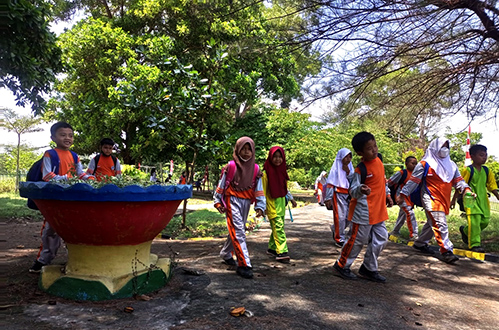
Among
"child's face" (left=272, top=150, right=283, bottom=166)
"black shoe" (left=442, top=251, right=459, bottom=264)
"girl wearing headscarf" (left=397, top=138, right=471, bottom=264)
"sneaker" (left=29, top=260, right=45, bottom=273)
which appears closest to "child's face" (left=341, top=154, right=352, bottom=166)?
"girl wearing headscarf" (left=397, top=138, right=471, bottom=264)

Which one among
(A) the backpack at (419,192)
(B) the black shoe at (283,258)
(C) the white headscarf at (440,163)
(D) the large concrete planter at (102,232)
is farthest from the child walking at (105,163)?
(C) the white headscarf at (440,163)

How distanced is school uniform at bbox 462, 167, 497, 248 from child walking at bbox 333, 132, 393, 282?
2709 mm

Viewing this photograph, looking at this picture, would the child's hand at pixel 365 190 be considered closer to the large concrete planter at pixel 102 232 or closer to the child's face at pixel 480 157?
the large concrete planter at pixel 102 232

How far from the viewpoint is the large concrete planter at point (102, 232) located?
2.93 metres

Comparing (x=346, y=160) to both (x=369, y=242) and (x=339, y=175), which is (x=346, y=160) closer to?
(x=339, y=175)

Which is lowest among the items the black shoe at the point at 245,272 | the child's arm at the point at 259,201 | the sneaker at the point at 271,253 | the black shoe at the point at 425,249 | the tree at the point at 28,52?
the black shoe at the point at 425,249

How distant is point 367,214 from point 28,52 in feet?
20.8

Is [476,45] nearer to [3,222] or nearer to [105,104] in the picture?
[3,222]

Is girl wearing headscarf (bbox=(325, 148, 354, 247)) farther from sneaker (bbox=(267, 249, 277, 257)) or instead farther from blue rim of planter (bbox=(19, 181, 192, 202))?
blue rim of planter (bbox=(19, 181, 192, 202))

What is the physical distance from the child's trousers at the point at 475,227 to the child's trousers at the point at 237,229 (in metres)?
4.05

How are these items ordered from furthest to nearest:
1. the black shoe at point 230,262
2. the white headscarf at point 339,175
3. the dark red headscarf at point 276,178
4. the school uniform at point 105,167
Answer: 1. the white headscarf at point 339,175
2. the school uniform at point 105,167
3. the dark red headscarf at point 276,178
4. the black shoe at point 230,262

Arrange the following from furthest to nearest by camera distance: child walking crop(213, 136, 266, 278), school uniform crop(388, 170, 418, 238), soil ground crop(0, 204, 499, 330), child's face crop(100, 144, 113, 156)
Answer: school uniform crop(388, 170, 418, 238) < child's face crop(100, 144, 113, 156) < child walking crop(213, 136, 266, 278) < soil ground crop(0, 204, 499, 330)

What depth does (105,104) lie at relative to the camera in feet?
43.1

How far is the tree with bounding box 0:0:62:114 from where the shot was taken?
5.33 metres
